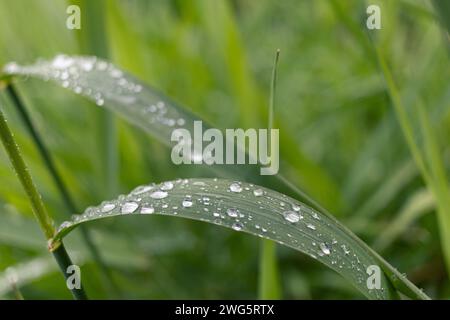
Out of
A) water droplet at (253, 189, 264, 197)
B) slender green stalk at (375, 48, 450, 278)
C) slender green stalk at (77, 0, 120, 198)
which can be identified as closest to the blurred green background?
slender green stalk at (77, 0, 120, 198)

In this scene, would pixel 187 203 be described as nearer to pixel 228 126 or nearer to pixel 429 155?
pixel 429 155

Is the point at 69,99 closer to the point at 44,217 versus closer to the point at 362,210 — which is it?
the point at 362,210

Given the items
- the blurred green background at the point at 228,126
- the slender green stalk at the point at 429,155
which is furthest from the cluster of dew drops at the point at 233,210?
the blurred green background at the point at 228,126

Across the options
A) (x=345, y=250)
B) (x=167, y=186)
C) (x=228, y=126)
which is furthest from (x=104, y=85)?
(x=228, y=126)

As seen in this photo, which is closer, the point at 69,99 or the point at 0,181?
the point at 0,181

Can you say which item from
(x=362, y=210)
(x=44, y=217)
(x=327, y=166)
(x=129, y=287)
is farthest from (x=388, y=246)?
(x=44, y=217)

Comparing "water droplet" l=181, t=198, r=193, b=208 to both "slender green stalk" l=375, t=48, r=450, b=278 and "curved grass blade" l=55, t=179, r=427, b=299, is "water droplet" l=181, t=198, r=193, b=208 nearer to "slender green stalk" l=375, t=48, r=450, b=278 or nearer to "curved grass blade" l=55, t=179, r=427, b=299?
"curved grass blade" l=55, t=179, r=427, b=299
